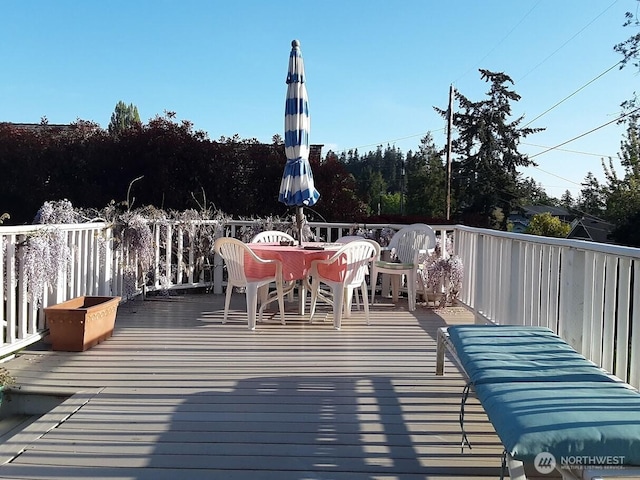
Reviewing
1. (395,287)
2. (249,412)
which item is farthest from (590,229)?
(249,412)

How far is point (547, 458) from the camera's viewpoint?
60.2 inches

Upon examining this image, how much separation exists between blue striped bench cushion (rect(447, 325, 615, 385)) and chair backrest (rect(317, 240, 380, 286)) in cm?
192

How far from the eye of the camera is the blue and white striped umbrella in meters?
5.54

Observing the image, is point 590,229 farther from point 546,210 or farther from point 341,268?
point 341,268

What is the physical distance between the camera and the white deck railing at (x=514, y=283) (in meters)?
2.61

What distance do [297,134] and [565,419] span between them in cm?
437

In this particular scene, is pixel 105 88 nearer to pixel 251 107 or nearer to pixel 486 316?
pixel 251 107

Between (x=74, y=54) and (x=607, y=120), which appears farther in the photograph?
(x=607, y=120)

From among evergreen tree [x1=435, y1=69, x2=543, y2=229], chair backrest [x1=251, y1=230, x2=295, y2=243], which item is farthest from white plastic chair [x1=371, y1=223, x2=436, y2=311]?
evergreen tree [x1=435, y1=69, x2=543, y2=229]

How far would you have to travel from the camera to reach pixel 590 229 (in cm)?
2244

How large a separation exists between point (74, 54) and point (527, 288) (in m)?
12.0

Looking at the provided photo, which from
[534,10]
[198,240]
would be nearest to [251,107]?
[198,240]

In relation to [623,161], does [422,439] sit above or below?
below

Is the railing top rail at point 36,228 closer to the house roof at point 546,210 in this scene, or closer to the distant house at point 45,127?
the distant house at point 45,127
